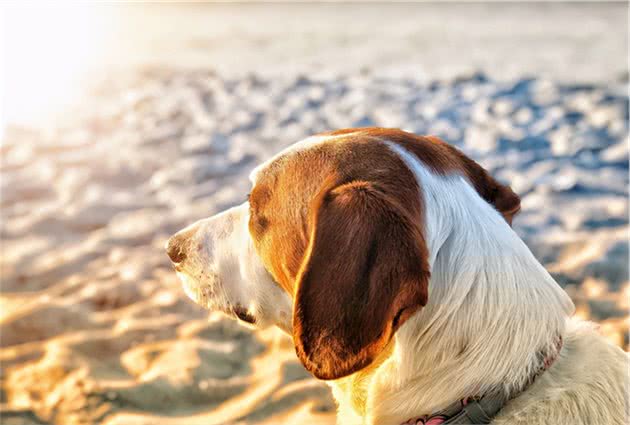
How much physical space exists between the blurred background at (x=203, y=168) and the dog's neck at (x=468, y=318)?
5.75 ft

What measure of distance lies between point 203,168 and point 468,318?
239 inches

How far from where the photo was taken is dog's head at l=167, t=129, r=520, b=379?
212 centimetres

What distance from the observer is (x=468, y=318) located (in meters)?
2.35

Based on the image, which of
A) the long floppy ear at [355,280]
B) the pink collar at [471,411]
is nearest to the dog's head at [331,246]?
the long floppy ear at [355,280]

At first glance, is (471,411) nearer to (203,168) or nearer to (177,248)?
(177,248)

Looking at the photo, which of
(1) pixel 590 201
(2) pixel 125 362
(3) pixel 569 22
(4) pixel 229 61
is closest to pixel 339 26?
(3) pixel 569 22

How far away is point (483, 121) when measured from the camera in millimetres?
9438

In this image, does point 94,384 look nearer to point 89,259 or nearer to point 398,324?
point 89,259

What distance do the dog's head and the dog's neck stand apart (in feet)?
0.53

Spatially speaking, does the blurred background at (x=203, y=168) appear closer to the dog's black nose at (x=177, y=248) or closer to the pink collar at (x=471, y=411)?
the dog's black nose at (x=177, y=248)

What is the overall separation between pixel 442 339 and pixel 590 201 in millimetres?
4828

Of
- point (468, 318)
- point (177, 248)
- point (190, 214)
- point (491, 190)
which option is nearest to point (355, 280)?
point (468, 318)

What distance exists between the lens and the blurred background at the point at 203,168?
4.45 metres

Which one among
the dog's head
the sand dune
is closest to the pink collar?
the dog's head
